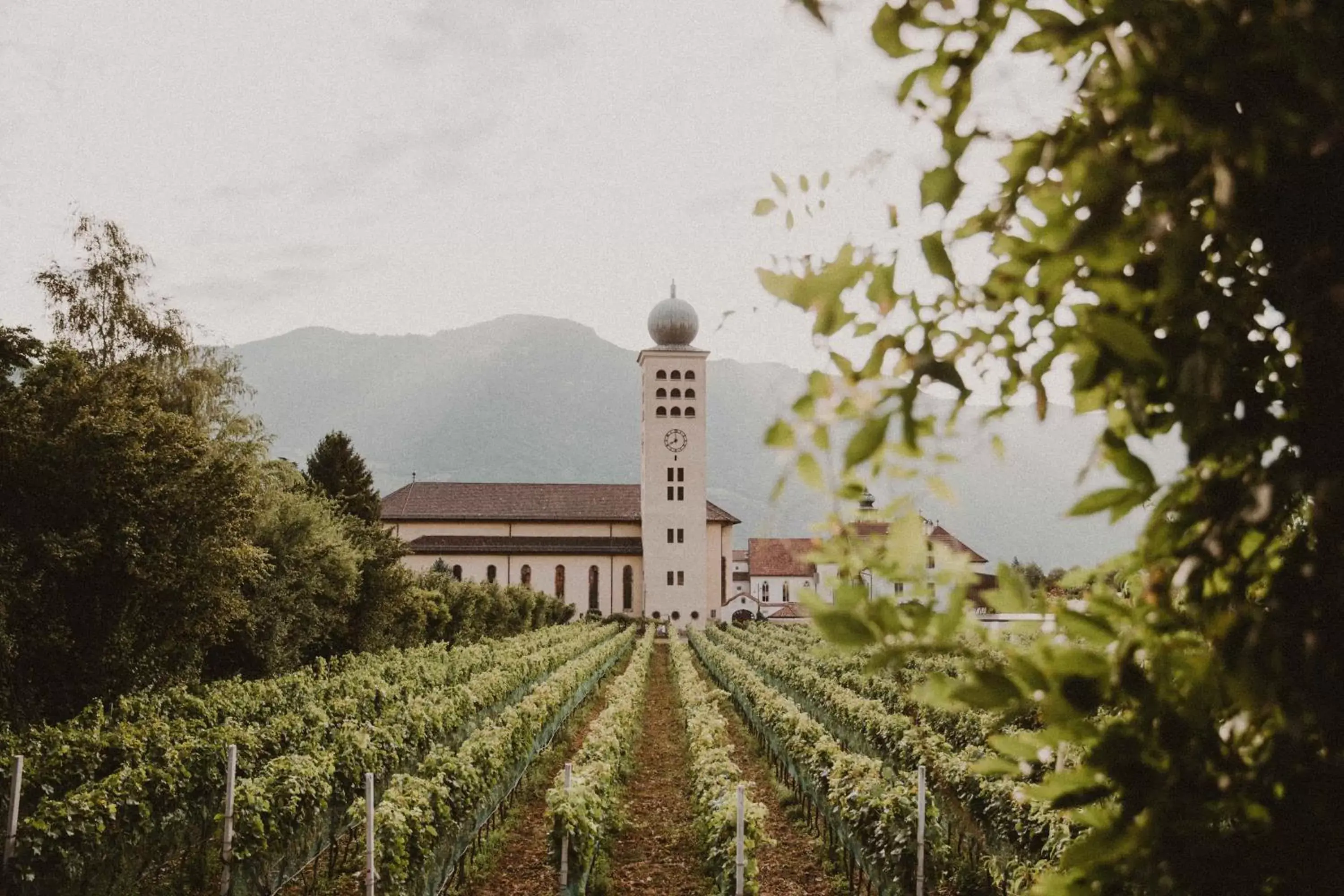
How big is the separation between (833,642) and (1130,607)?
2.11 ft

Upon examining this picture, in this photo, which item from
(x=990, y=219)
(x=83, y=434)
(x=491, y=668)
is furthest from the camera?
(x=491, y=668)

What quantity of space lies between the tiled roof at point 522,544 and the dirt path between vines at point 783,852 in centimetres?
5451

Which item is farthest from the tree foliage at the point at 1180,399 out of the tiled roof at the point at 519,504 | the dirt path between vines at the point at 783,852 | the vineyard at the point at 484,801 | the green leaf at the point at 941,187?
the tiled roof at the point at 519,504

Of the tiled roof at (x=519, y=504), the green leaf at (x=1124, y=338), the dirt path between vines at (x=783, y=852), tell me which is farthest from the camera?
the tiled roof at (x=519, y=504)

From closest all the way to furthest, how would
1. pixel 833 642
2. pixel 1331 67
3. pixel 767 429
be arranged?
pixel 1331 67, pixel 833 642, pixel 767 429

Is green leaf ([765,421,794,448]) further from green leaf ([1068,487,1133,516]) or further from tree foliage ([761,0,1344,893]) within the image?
green leaf ([1068,487,1133,516])

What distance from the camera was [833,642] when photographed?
1462 millimetres

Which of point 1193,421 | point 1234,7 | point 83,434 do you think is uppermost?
point 83,434

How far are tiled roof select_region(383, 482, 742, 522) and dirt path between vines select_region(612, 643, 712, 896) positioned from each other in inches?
2133

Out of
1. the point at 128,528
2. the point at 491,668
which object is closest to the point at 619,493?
the point at 491,668

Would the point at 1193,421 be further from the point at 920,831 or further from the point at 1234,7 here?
the point at 920,831

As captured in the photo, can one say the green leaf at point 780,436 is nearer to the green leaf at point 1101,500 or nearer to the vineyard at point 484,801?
the green leaf at point 1101,500

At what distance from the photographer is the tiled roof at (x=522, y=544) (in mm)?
72375

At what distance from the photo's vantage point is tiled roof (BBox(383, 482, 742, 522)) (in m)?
75.8
